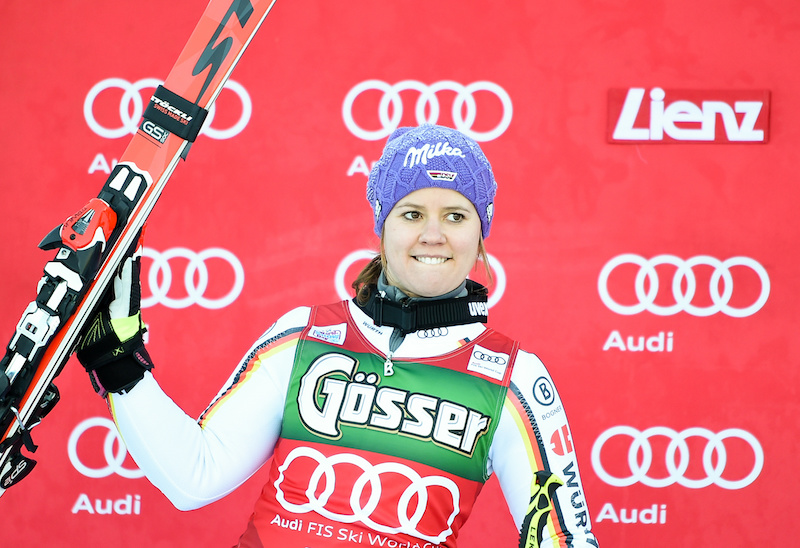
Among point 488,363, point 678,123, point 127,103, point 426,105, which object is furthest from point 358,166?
point 488,363

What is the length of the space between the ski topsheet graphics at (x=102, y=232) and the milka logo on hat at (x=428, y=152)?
33cm

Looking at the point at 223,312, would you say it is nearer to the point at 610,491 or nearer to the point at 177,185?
the point at 177,185

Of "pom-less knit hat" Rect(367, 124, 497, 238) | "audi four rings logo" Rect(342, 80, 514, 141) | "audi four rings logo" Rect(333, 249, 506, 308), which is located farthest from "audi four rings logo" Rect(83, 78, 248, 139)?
"pom-less knit hat" Rect(367, 124, 497, 238)

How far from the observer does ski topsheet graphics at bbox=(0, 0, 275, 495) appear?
109 centimetres

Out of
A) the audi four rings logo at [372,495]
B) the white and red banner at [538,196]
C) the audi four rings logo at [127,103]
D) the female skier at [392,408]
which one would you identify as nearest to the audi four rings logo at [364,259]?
the white and red banner at [538,196]

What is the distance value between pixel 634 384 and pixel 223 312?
1.24m

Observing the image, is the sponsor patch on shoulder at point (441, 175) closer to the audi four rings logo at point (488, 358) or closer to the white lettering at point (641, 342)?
the audi four rings logo at point (488, 358)

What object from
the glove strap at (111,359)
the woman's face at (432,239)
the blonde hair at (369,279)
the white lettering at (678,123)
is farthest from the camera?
the white lettering at (678,123)

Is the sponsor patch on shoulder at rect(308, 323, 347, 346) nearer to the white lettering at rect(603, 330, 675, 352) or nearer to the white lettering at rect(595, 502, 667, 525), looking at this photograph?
the white lettering at rect(603, 330, 675, 352)

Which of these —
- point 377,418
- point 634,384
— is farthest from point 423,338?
point 634,384

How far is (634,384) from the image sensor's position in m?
2.27

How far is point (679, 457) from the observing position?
2.28 metres

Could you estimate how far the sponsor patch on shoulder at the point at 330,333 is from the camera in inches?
48.8

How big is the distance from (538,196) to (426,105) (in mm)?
425
